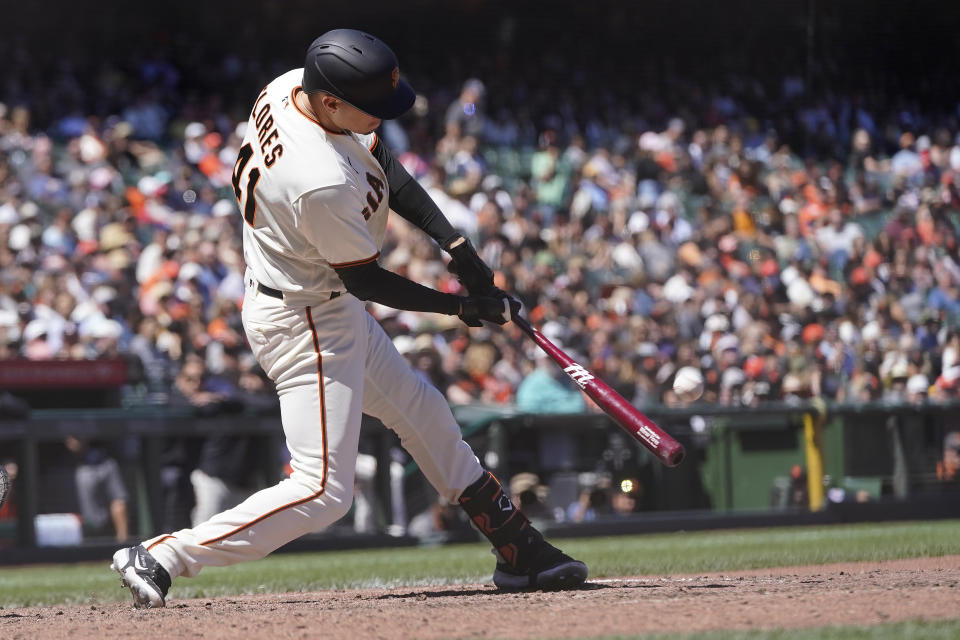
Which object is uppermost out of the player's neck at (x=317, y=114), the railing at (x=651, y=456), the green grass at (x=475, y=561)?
the player's neck at (x=317, y=114)

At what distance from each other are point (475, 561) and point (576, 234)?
7173mm

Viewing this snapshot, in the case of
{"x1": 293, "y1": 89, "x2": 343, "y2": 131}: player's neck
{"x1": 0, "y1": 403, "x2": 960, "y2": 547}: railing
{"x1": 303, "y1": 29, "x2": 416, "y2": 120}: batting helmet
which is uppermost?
{"x1": 303, "y1": 29, "x2": 416, "y2": 120}: batting helmet

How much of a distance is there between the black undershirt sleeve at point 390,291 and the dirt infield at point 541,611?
3.11 ft

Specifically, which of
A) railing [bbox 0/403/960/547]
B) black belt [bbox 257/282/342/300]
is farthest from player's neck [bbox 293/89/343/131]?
railing [bbox 0/403/960/547]

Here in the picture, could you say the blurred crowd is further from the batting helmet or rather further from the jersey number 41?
the batting helmet

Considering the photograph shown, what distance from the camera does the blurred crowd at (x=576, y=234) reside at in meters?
11.2

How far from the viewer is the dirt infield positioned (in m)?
3.69

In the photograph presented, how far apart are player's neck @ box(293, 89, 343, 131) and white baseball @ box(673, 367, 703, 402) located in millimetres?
6989

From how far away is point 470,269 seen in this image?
4668 millimetres

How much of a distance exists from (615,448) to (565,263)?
4.28 meters

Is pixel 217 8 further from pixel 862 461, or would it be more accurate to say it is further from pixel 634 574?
pixel 634 574

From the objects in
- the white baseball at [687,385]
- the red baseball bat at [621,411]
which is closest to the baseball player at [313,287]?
the red baseball bat at [621,411]

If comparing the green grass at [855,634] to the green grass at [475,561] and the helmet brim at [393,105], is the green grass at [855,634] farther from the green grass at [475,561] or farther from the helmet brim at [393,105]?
the green grass at [475,561]

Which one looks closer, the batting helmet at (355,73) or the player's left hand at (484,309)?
the batting helmet at (355,73)
